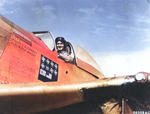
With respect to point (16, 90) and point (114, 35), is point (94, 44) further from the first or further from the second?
point (16, 90)

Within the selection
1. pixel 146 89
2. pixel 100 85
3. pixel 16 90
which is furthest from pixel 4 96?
pixel 146 89

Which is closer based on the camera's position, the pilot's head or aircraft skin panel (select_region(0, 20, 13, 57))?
aircraft skin panel (select_region(0, 20, 13, 57))

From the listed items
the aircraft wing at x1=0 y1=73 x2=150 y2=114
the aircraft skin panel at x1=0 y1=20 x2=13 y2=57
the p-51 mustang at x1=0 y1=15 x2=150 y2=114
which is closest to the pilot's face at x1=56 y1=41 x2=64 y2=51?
the p-51 mustang at x1=0 y1=15 x2=150 y2=114

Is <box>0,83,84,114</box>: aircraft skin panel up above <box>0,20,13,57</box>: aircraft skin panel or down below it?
below

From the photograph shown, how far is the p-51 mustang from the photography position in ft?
8.87

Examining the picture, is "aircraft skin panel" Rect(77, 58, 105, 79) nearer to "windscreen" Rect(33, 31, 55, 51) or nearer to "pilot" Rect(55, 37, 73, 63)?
"pilot" Rect(55, 37, 73, 63)

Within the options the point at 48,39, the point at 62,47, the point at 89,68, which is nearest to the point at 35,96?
the point at 48,39

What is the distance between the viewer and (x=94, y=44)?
574cm

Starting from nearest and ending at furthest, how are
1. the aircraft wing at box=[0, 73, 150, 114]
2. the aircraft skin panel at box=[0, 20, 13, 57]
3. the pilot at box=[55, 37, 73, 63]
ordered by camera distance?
the aircraft wing at box=[0, 73, 150, 114] < the aircraft skin panel at box=[0, 20, 13, 57] < the pilot at box=[55, 37, 73, 63]

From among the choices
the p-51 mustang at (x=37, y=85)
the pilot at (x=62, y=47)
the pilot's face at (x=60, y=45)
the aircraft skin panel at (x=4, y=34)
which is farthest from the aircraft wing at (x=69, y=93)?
the pilot's face at (x=60, y=45)

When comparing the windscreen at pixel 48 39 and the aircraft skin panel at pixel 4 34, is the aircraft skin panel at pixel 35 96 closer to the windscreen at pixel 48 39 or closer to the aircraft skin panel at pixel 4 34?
the aircraft skin panel at pixel 4 34

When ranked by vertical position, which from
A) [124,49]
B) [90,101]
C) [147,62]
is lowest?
[90,101]

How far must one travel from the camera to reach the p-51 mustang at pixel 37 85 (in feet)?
8.87

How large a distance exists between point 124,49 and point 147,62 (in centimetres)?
58
